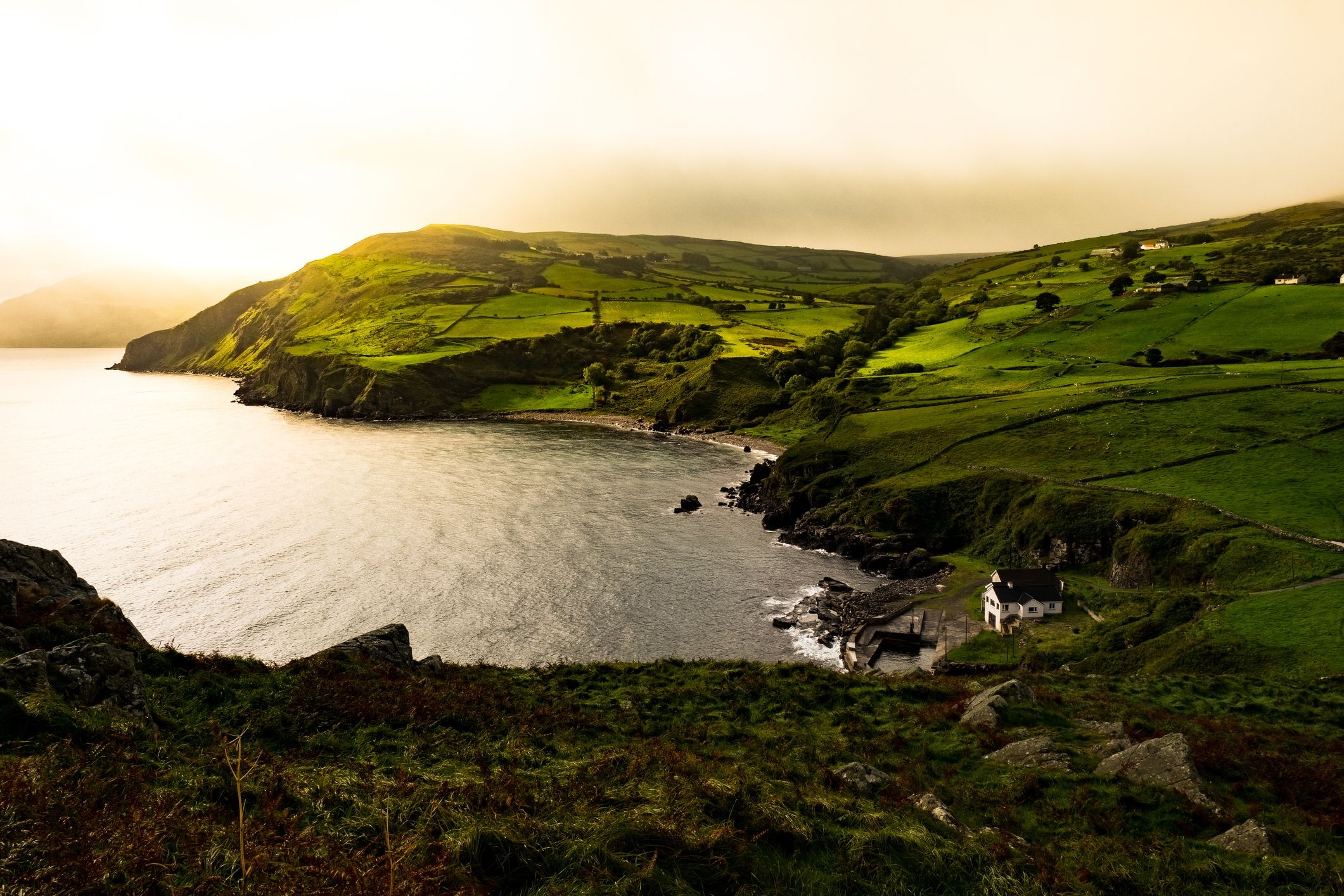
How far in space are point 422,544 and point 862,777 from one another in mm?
67301

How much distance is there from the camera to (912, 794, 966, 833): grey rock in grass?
56.1ft

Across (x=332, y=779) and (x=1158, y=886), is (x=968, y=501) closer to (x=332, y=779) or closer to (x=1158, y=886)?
(x=1158, y=886)

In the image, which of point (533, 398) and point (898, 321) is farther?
point (533, 398)

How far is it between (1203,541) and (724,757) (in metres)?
49.8

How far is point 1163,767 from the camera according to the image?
22.5m

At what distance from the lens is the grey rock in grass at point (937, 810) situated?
56.1ft

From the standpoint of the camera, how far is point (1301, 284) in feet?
408

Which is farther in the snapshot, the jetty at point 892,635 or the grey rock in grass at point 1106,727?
the jetty at point 892,635

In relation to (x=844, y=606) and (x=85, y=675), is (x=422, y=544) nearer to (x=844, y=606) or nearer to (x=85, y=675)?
(x=844, y=606)

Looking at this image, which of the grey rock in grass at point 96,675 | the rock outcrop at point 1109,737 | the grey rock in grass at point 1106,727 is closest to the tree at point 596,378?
the grey rock in grass at point 1106,727

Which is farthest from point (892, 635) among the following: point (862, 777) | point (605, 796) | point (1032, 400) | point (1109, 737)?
point (1032, 400)

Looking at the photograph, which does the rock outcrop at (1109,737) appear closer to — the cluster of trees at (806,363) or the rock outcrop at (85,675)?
the rock outcrop at (85,675)

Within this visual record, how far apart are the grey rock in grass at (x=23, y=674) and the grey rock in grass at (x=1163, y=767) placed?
1239 inches

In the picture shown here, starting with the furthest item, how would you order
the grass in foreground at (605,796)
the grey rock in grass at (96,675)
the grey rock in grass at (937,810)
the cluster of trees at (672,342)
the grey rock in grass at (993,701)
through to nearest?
the cluster of trees at (672,342) → the grey rock in grass at (993,701) → the grey rock in grass at (96,675) → the grey rock in grass at (937,810) → the grass in foreground at (605,796)
